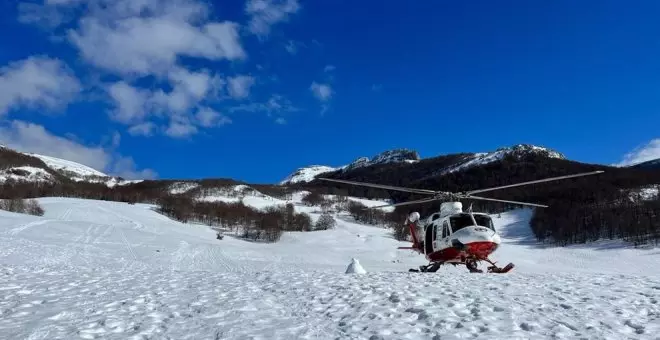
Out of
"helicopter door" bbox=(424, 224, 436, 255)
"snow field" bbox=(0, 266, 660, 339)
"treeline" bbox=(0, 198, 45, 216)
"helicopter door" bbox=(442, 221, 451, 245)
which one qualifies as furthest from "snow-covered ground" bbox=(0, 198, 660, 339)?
"treeline" bbox=(0, 198, 45, 216)

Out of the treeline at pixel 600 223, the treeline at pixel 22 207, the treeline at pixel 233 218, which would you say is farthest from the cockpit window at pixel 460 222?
the treeline at pixel 233 218

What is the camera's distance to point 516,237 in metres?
146

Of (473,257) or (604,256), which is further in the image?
Answer: (604,256)

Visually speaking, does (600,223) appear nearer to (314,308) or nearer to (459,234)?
(459,234)

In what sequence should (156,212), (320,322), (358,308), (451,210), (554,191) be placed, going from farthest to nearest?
(554,191) < (156,212) < (451,210) < (358,308) < (320,322)

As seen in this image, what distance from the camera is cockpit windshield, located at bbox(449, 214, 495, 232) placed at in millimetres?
18406

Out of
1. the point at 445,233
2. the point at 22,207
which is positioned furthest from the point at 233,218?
the point at 445,233

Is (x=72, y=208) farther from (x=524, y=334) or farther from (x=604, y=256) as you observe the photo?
(x=524, y=334)

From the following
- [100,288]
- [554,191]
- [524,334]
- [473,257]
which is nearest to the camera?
[524,334]

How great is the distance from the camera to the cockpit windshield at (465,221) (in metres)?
18.4

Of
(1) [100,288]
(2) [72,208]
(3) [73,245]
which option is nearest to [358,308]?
(1) [100,288]

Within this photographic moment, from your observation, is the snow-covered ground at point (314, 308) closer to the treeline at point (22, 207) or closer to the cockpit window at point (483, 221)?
the cockpit window at point (483, 221)

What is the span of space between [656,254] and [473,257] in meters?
89.6

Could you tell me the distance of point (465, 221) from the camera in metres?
18.5
